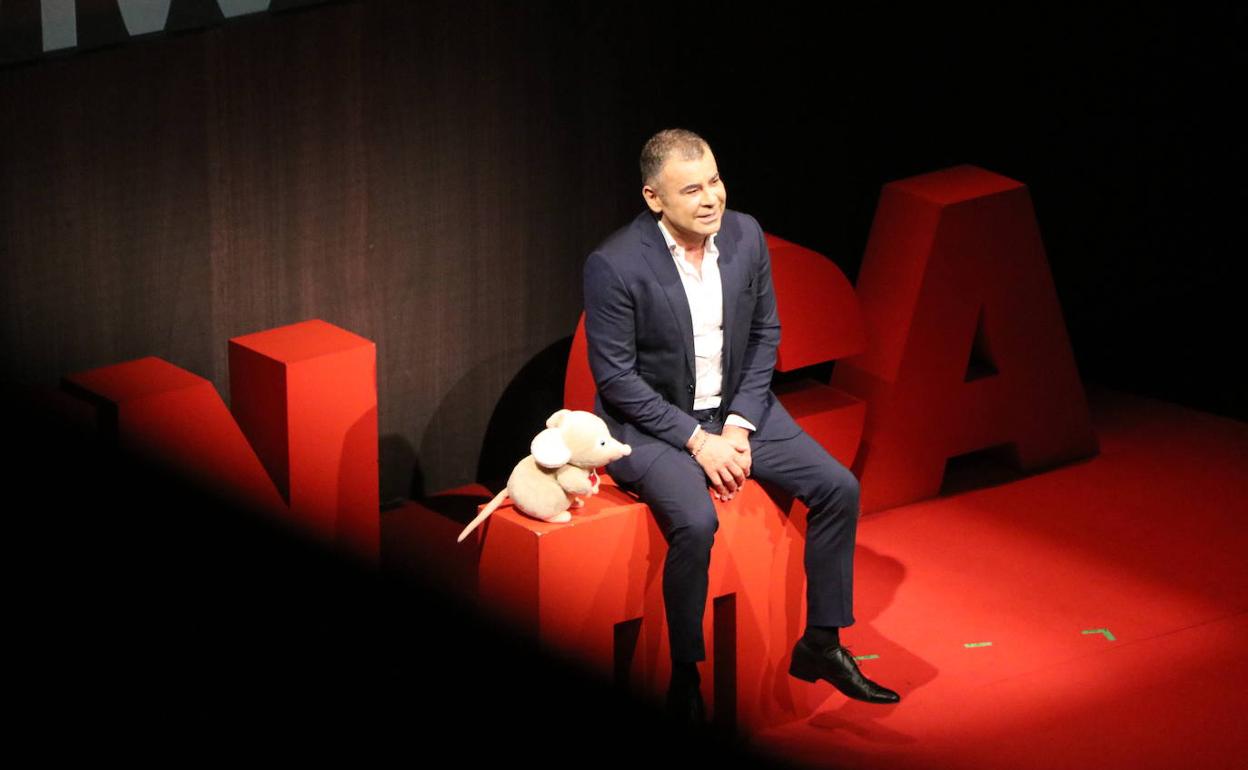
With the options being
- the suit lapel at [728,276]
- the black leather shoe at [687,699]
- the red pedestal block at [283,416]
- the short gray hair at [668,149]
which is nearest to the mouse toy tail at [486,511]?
the red pedestal block at [283,416]

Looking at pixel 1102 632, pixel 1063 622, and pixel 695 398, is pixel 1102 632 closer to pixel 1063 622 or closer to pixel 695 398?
pixel 1063 622

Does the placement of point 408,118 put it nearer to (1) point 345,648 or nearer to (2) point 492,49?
(2) point 492,49

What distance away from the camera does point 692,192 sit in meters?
4.03

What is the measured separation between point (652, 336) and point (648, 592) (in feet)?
1.98

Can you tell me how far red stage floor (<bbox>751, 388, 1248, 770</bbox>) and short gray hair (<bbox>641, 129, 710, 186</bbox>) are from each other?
1.38m

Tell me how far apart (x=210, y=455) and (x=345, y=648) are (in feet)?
8.42

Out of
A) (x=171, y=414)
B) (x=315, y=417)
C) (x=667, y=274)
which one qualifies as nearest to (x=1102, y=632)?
(x=667, y=274)

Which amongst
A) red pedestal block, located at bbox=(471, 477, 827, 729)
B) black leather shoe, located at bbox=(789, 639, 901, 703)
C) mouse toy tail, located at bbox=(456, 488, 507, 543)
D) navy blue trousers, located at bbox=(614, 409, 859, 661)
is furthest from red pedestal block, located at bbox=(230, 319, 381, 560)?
black leather shoe, located at bbox=(789, 639, 901, 703)

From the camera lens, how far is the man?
3947 mm

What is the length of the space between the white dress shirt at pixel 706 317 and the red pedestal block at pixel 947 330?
1.41 m

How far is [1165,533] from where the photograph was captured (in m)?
5.39

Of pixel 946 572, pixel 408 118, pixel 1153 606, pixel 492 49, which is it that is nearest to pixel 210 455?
pixel 408 118

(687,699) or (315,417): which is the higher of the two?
(315,417)

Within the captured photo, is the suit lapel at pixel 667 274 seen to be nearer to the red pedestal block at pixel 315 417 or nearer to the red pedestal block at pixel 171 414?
the red pedestal block at pixel 315 417
